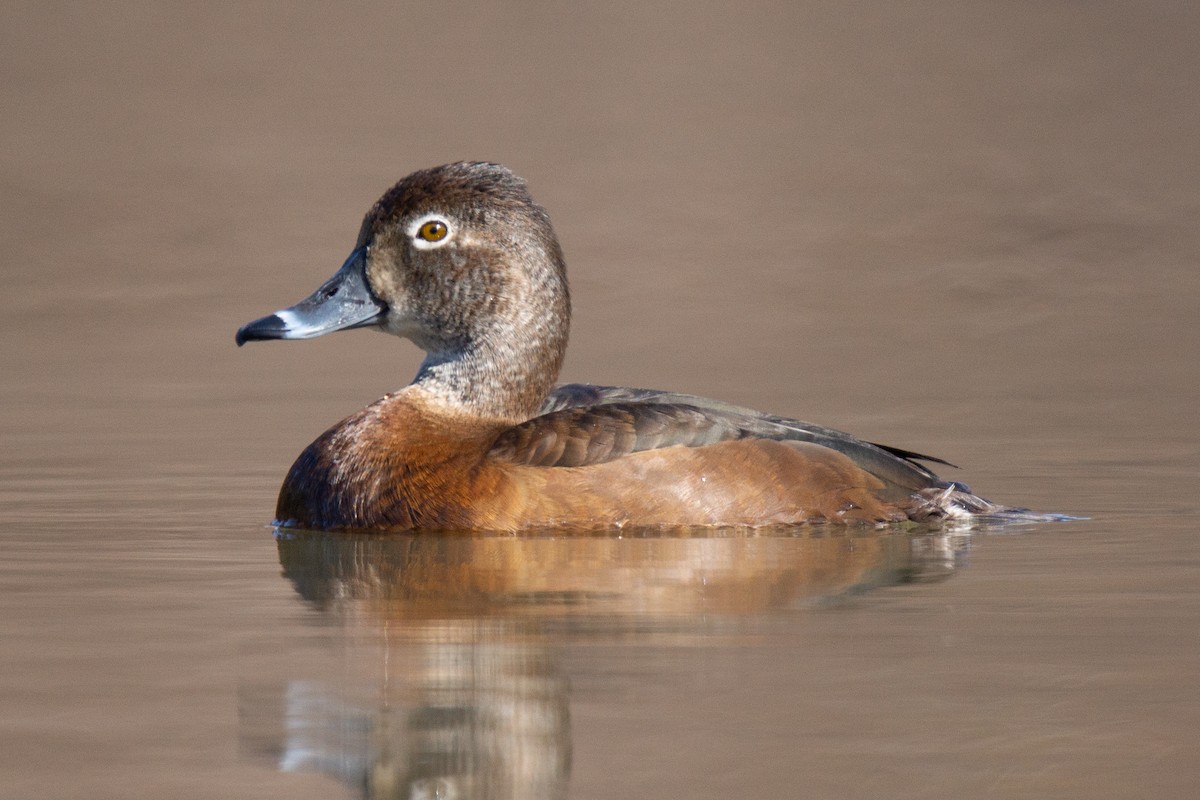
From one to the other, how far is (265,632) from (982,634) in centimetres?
212

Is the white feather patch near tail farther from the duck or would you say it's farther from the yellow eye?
the yellow eye

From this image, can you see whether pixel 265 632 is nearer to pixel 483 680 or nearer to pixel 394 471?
pixel 483 680

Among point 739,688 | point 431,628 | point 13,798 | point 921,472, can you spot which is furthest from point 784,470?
point 13,798

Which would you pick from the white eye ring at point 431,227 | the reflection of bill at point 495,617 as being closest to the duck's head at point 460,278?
the white eye ring at point 431,227

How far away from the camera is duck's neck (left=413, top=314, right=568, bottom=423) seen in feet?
28.1

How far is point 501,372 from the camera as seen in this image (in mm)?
8570

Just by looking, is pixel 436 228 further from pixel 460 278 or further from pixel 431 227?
pixel 460 278

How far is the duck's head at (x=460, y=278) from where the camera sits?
28.0ft

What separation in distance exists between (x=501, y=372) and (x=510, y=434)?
1.99ft

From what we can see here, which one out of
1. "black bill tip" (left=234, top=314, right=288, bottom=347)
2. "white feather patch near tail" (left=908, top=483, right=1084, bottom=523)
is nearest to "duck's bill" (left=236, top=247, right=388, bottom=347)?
"black bill tip" (left=234, top=314, right=288, bottom=347)

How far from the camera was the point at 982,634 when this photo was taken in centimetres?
582

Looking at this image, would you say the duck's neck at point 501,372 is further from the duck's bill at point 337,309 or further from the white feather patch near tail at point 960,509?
the white feather patch near tail at point 960,509

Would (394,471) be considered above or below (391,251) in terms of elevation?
below

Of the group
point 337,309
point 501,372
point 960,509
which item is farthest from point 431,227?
point 960,509
